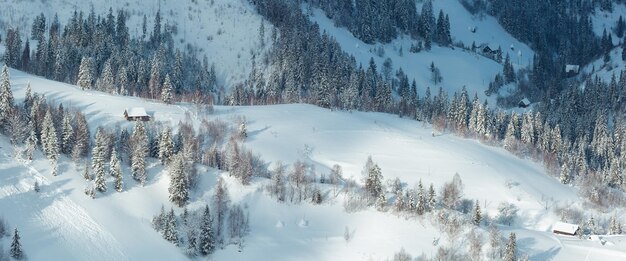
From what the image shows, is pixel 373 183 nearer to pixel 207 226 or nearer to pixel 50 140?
pixel 207 226

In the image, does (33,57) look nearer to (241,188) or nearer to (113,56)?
(113,56)

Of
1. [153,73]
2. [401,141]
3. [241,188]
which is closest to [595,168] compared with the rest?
[401,141]

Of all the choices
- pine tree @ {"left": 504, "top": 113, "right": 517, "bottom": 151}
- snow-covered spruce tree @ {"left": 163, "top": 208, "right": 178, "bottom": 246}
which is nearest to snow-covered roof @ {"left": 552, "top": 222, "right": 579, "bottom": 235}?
pine tree @ {"left": 504, "top": 113, "right": 517, "bottom": 151}

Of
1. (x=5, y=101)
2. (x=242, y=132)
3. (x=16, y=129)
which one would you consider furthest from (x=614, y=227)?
(x=5, y=101)

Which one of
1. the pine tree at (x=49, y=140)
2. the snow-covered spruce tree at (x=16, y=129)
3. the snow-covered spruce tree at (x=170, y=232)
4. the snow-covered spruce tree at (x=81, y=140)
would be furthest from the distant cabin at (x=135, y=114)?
the snow-covered spruce tree at (x=170, y=232)

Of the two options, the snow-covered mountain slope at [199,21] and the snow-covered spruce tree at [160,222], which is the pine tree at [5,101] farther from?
the snow-covered mountain slope at [199,21]
